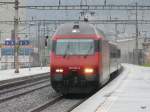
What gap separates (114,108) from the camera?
15.0m

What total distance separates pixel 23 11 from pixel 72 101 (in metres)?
71.0

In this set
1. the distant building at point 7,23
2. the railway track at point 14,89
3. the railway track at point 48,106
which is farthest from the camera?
the distant building at point 7,23

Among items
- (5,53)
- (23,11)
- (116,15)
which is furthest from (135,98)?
(23,11)

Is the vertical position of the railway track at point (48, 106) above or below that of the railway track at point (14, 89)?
above

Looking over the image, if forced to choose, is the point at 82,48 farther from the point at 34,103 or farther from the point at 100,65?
the point at 34,103

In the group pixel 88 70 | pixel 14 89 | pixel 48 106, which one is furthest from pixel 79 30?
pixel 14 89

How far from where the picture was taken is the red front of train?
71.7ft

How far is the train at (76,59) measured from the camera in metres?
21.8

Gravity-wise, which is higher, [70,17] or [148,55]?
[70,17]

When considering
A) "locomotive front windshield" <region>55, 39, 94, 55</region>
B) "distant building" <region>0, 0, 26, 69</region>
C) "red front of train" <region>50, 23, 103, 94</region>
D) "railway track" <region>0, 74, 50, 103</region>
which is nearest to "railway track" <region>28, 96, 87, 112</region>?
Result: "red front of train" <region>50, 23, 103, 94</region>

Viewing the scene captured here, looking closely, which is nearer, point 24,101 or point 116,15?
point 24,101

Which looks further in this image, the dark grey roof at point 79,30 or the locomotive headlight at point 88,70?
the dark grey roof at point 79,30

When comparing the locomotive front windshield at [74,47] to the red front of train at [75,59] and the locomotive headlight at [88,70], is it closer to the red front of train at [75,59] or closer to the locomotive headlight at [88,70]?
the red front of train at [75,59]

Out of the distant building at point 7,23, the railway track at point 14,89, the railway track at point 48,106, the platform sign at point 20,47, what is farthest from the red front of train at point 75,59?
the distant building at point 7,23
